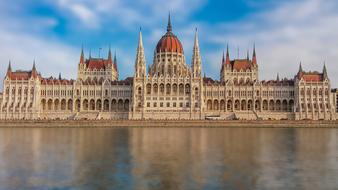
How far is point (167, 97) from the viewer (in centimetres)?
10831

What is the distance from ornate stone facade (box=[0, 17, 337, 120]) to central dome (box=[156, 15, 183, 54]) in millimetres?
7522

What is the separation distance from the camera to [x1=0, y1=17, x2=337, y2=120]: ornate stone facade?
106 m

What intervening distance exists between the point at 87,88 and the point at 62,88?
23.3 feet

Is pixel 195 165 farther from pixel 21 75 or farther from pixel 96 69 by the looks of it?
pixel 96 69

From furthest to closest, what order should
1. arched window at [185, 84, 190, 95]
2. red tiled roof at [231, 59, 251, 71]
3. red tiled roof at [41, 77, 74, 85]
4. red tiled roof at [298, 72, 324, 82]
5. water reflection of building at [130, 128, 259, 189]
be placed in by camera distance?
red tiled roof at [231, 59, 251, 71] < red tiled roof at [41, 77, 74, 85] < red tiled roof at [298, 72, 324, 82] < arched window at [185, 84, 190, 95] < water reflection of building at [130, 128, 259, 189]

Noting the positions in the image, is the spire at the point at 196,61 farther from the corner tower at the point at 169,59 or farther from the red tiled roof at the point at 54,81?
the red tiled roof at the point at 54,81

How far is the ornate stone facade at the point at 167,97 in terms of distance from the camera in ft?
347

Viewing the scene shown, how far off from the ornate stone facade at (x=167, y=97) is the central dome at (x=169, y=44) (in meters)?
7.52

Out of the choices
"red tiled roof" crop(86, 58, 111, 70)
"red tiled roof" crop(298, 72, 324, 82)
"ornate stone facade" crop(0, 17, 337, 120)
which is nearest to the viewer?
"ornate stone facade" crop(0, 17, 337, 120)

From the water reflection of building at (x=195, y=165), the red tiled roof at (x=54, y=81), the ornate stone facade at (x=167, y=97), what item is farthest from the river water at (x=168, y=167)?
the red tiled roof at (x=54, y=81)

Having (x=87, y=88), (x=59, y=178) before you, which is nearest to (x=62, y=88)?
(x=87, y=88)

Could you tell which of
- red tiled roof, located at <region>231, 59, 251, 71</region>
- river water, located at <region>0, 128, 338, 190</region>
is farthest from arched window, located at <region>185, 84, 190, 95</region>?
river water, located at <region>0, 128, 338, 190</region>

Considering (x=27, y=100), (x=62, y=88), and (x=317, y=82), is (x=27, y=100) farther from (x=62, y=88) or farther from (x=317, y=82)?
(x=317, y=82)

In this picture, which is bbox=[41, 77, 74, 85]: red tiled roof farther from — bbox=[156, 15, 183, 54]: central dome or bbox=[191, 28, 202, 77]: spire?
bbox=[191, 28, 202, 77]: spire
